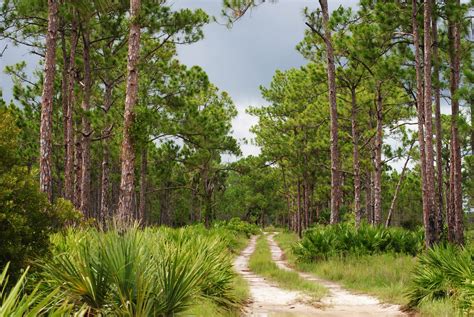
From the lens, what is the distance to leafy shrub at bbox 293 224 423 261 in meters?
17.7

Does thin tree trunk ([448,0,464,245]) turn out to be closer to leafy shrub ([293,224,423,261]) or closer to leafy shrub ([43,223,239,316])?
leafy shrub ([293,224,423,261])

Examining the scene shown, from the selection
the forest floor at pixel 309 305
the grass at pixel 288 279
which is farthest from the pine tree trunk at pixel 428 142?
the grass at pixel 288 279

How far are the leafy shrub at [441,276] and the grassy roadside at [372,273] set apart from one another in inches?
26.6

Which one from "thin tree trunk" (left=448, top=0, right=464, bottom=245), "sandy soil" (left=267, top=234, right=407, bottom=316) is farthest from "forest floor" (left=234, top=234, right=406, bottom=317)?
"thin tree trunk" (left=448, top=0, right=464, bottom=245)

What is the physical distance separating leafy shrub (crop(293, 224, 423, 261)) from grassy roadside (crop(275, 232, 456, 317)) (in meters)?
0.54

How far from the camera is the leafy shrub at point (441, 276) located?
827 centimetres

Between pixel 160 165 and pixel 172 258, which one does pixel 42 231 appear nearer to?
pixel 172 258

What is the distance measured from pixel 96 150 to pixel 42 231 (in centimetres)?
3429

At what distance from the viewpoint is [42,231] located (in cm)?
717

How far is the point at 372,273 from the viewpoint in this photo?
14297 mm

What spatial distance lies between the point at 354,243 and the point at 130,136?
30.8 ft

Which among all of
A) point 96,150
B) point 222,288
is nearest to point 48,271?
point 222,288

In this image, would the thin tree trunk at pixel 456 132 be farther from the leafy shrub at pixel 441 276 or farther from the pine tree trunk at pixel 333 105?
the leafy shrub at pixel 441 276

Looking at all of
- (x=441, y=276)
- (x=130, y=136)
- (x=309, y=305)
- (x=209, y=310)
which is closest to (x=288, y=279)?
(x=309, y=305)
